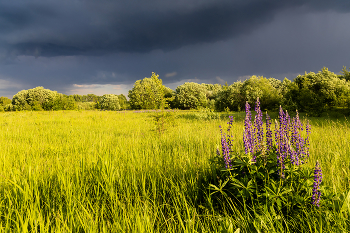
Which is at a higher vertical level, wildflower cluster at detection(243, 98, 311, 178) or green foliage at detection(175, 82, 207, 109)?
green foliage at detection(175, 82, 207, 109)

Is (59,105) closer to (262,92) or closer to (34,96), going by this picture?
(34,96)

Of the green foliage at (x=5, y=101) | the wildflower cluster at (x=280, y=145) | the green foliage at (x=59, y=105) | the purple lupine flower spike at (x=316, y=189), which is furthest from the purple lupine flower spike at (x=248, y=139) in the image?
the green foliage at (x=5, y=101)

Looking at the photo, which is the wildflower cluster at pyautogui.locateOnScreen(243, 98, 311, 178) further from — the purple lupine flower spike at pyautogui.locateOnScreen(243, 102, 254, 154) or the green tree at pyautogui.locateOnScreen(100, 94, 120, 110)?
the green tree at pyautogui.locateOnScreen(100, 94, 120, 110)

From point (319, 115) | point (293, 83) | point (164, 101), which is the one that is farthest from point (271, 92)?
point (164, 101)

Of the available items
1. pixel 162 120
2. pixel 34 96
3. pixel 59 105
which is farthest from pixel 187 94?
pixel 34 96

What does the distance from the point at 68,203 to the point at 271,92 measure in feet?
89.4

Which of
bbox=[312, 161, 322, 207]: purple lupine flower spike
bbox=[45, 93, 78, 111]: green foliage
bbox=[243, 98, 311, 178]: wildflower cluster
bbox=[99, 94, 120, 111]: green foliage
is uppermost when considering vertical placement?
bbox=[99, 94, 120, 111]: green foliage

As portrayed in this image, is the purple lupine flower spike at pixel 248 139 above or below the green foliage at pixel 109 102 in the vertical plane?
below

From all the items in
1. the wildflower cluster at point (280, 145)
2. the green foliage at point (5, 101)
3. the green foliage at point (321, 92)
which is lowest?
the wildflower cluster at point (280, 145)

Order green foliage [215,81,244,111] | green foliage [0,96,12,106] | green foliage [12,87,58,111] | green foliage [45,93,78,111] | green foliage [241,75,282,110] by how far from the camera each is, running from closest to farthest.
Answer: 1. green foliage [241,75,282,110]
2. green foliage [215,81,244,111]
3. green foliage [45,93,78,111]
4. green foliage [12,87,58,111]
5. green foliage [0,96,12,106]

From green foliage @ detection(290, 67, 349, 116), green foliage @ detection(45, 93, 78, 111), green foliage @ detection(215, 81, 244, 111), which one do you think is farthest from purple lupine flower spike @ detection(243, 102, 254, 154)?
green foliage @ detection(45, 93, 78, 111)

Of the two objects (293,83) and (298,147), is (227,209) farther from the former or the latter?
(293,83)

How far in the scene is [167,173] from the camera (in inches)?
119

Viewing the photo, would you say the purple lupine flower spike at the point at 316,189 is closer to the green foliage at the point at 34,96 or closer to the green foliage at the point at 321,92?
the green foliage at the point at 321,92
